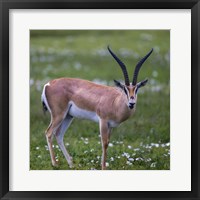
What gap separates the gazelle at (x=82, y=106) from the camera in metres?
7.07

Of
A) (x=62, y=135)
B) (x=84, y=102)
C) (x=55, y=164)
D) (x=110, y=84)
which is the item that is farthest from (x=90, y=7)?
(x=110, y=84)

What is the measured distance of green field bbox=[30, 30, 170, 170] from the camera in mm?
7414

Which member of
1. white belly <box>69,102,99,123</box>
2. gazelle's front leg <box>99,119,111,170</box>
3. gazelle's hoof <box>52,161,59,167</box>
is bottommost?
gazelle's hoof <box>52,161,59,167</box>

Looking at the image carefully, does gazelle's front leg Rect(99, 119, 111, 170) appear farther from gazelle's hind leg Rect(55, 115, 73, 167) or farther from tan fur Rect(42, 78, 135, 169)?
gazelle's hind leg Rect(55, 115, 73, 167)

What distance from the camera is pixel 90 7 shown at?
6.44 metres

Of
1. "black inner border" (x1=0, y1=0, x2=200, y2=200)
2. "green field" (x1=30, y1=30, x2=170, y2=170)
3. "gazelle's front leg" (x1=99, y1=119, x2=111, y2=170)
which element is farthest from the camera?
"green field" (x1=30, y1=30, x2=170, y2=170)

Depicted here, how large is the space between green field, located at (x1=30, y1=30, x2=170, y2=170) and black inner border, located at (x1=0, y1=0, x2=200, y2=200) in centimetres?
48

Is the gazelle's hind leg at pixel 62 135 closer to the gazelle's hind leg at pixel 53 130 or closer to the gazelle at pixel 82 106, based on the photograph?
the gazelle at pixel 82 106

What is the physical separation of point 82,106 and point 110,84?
5430 millimetres

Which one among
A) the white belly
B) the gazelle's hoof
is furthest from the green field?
the white belly

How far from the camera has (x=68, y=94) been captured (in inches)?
291

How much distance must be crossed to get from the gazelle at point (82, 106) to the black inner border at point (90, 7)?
0.82 metres

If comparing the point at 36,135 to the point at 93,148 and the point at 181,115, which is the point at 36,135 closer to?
the point at 93,148

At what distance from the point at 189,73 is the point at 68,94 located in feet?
5.72
